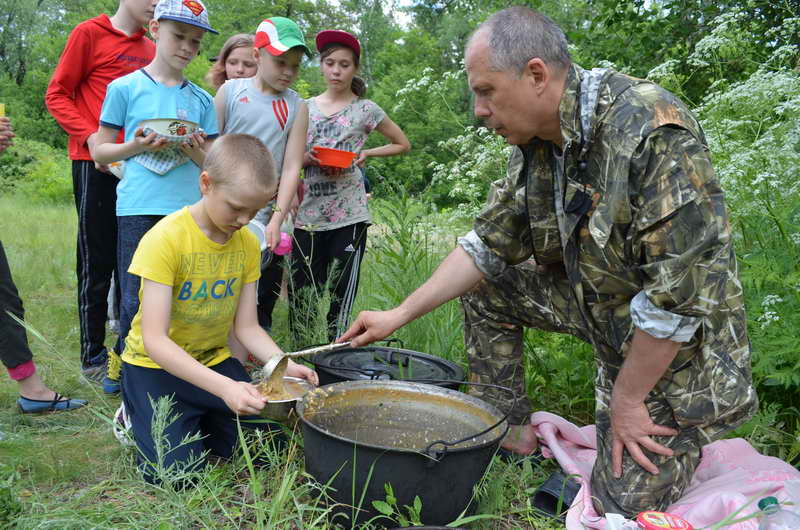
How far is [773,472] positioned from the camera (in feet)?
8.26

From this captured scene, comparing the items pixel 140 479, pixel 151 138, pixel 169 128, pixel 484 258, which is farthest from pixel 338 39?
pixel 140 479

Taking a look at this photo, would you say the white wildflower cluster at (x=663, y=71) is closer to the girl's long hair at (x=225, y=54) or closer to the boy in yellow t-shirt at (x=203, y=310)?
the boy in yellow t-shirt at (x=203, y=310)

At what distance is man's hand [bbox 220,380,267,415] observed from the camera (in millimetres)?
2336

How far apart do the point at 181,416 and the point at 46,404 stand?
3.16 ft

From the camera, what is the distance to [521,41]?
85.3 inches

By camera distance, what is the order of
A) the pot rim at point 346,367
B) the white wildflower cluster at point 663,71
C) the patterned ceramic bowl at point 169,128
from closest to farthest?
1. the pot rim at point 346,367
2. the patterned ceramic bowl at point 169,128
3. the white wildflower cluster at point 663,71

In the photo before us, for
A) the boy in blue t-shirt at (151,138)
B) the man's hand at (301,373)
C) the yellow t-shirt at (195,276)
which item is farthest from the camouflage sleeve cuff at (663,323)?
the boy in blue t-shirt at (151,138)

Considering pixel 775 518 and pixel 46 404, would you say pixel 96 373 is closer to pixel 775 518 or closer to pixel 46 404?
pixel 46 404

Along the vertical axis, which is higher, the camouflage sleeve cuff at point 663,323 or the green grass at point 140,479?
the camouflage sleeve cuff at point 663,323

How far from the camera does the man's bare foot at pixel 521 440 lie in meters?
3.03

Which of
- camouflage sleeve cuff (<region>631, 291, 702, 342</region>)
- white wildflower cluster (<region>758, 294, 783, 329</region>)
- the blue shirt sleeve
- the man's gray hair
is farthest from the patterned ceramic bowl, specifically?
white wildflower cluster (<region>758, 294, 783, 329</region>)

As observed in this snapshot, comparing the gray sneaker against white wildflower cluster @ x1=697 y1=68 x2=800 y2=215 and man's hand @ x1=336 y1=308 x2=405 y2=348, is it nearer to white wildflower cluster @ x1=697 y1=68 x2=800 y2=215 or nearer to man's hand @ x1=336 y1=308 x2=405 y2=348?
man's hand @ x1=336 y1=308 x2=405 y2=348

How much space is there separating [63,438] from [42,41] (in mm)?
28809

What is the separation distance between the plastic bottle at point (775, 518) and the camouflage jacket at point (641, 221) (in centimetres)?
36
